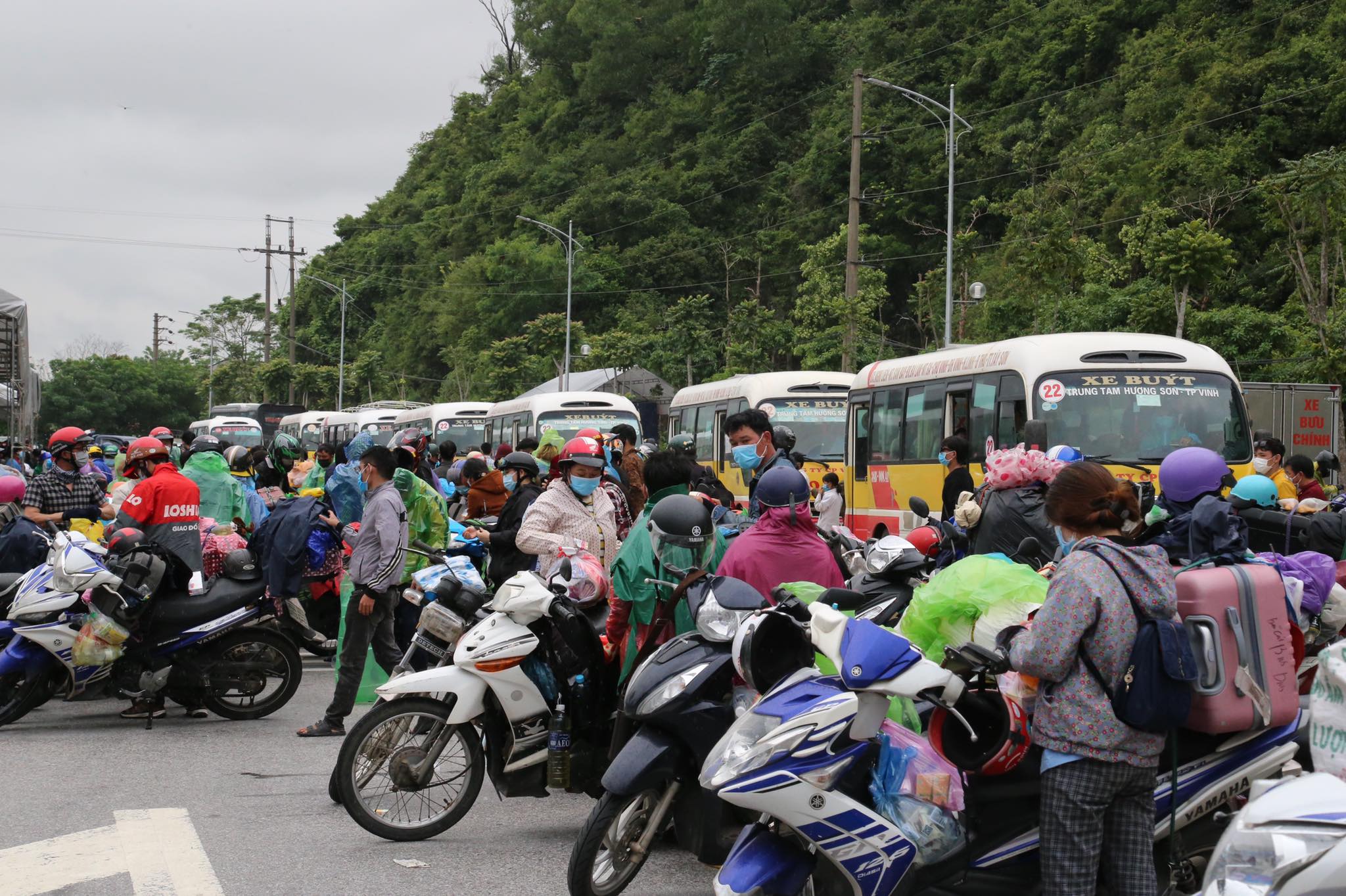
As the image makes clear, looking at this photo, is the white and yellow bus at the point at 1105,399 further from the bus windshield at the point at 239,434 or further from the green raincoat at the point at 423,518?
the bus windshield at the point at 239,434

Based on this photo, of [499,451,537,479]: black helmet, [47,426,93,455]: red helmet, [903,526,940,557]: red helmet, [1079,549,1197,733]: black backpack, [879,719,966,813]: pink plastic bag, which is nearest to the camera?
[1079,549,1197,733]: black backpack

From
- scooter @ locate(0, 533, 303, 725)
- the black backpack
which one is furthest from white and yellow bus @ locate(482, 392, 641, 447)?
the black backpack

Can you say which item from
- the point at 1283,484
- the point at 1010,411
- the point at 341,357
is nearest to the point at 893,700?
the point at 1283,484

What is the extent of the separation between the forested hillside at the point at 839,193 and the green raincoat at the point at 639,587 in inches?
800

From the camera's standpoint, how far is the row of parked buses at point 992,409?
45.6 feet

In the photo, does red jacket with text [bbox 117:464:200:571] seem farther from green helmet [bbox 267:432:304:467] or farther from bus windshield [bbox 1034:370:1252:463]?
bus windshield [bbox 1034:370:1252:463]

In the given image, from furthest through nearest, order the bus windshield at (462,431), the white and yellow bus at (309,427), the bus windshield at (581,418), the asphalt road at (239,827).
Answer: the white and yellow bus at (309,427), the bus windshield at (462,431), the bus windshield at (581,418), the asphalt road at (239,827)

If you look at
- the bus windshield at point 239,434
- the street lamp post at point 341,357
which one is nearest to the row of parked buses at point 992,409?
the bus windshield at point 239,434

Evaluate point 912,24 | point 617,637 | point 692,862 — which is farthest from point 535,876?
point 912,24

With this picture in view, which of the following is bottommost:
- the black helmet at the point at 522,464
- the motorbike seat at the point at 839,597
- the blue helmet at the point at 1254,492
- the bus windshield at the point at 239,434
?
the motorbike seat at the point at 839,597

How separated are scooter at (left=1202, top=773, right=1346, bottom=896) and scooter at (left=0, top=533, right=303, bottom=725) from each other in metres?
6.76

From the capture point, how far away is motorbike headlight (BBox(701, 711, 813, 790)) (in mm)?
4066

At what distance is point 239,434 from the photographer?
43.3m

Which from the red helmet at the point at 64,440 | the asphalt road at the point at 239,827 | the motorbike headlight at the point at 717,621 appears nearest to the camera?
the motorbike headlight at the point at 717,621
